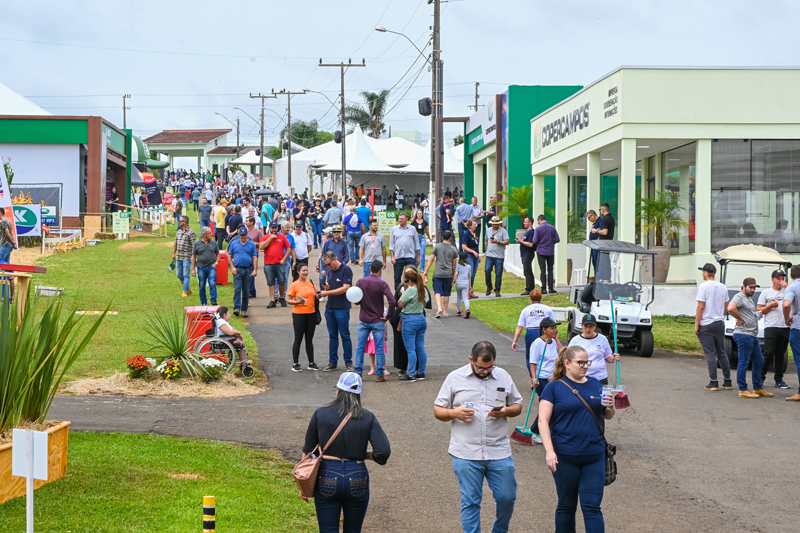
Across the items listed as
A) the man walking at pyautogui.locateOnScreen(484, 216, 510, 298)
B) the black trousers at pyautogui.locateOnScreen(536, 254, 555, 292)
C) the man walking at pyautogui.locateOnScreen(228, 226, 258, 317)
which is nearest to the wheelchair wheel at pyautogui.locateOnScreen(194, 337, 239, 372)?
the man walking at pyautogui.locateOnScreen(228, 226, 258, 317)

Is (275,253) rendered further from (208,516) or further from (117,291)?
(208,516)

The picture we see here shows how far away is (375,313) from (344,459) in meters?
7.71

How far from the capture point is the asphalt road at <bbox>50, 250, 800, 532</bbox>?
8242mm

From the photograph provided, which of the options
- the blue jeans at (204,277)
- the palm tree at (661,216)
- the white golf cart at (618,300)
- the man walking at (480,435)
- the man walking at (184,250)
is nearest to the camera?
the man walking at (480,435)

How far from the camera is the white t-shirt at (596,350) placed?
9594 mm

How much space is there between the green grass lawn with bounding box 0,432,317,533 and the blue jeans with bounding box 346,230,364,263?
17636 millimetres

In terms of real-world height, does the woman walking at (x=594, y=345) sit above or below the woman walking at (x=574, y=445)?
above

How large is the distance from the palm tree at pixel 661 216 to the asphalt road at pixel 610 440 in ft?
24.3

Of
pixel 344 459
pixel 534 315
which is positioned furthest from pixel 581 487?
pixel 534 315

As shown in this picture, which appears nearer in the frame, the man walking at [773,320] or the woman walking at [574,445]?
the woman walking at [574,445]

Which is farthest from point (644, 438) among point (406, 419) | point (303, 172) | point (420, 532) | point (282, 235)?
point (303, 172)

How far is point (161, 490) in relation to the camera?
8117 millimetres

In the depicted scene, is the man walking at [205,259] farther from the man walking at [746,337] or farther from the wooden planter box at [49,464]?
the wooden planter box at [49,464]

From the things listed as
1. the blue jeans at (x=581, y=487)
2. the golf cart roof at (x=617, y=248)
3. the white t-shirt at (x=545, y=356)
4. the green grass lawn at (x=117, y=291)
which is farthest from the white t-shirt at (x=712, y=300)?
the blue jeans at (x=581, y=487)
